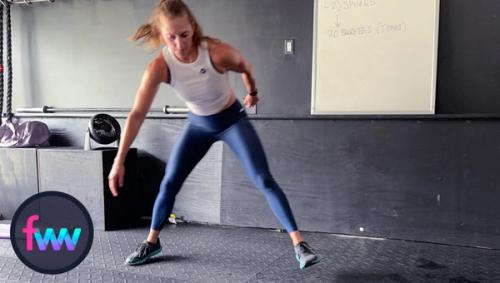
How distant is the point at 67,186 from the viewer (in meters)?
3.05

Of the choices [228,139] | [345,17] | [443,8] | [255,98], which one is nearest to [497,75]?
[443,8]

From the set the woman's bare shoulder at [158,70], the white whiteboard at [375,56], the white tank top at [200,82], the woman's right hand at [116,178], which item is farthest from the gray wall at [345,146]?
the woman's right hand at [116,178]

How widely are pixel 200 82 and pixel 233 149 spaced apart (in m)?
0.37

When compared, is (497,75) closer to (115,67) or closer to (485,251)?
(485,251)

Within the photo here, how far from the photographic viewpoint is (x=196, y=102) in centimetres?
204

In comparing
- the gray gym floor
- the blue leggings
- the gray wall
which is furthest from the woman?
the gray wall

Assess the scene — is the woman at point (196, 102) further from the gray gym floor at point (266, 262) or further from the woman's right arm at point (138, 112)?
the gray gym floor at point (266, 262)

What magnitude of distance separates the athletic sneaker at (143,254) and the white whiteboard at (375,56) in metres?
1.28

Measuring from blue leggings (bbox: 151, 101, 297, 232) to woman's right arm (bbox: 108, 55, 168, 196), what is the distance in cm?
31

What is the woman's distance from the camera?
1.80 metres

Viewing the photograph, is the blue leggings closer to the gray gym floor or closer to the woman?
the woman

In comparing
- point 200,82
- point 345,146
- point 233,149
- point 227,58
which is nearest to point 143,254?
point 233,149

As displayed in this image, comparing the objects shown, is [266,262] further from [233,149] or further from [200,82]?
[200,82]

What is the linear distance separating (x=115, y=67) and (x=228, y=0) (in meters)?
1.05
